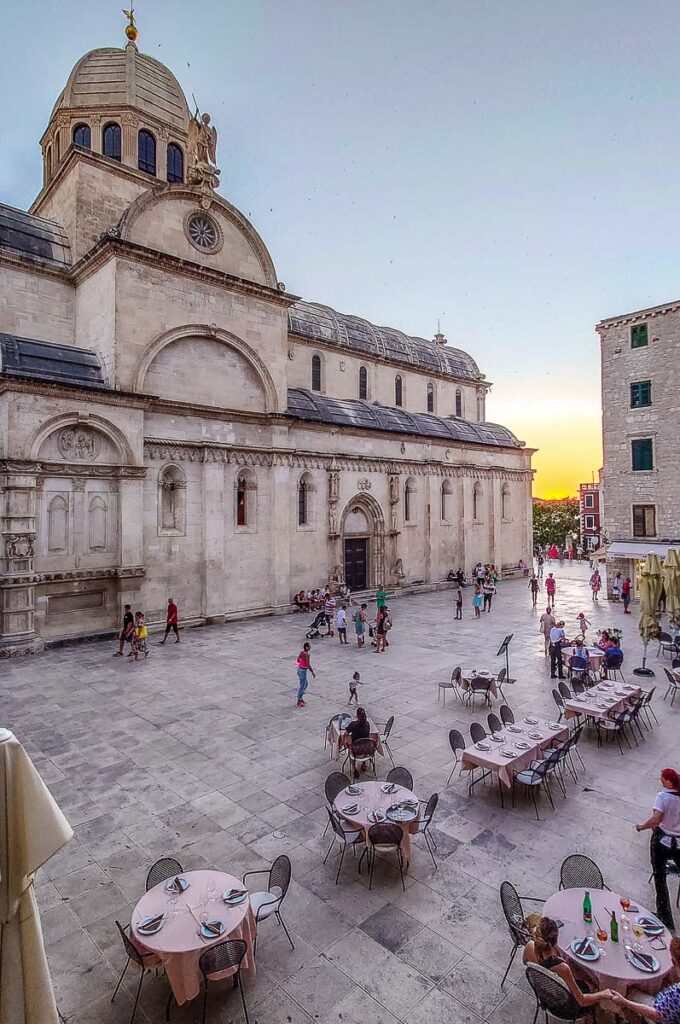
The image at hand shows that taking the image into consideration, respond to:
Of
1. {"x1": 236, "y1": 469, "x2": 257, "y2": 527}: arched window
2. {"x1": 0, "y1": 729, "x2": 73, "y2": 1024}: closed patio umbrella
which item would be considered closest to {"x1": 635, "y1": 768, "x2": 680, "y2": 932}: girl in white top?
{"x1": 0, "y1": 729, "x2": 73, "y2": 1024}: closed patio umbrella

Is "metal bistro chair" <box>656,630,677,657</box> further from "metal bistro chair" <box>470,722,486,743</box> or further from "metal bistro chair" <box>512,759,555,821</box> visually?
"metal bistro chair" <box>512,759,555,821</box>

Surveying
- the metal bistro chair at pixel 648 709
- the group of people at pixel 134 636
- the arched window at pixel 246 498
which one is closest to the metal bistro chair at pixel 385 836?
the metal bistro chair at pixel 648 709

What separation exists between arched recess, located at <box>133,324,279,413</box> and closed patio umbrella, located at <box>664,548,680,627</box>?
53.8 ft

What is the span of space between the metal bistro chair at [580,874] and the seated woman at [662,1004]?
112cm

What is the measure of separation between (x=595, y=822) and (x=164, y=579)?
16.9 m

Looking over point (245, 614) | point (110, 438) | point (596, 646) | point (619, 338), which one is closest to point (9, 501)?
point (110, 438)

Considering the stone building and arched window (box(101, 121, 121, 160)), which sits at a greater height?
arched window (box(101, 121, 121, 160))

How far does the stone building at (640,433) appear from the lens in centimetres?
2697

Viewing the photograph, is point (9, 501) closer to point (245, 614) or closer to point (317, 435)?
point (245, 614)

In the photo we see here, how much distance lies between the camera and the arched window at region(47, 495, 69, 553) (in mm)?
18188

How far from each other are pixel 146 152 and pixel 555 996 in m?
33.4

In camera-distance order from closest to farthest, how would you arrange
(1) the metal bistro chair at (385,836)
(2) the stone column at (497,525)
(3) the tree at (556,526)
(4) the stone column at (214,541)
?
(1) the metal bistro chair at (385,836) → (4) the stone column at (214,541) → (2) the stone column at (497,525) → (3) the tree at (556,526)

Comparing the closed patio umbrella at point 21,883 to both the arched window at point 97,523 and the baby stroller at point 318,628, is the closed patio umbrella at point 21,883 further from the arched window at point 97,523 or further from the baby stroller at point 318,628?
the arched window at point 97,523

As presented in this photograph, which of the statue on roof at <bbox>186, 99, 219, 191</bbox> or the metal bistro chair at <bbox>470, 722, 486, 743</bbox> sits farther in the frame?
the statue on roof at <bbox>186, 99, 219, 191</bbox>
